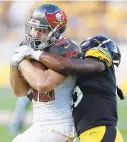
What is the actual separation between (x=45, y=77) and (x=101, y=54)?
0.43m

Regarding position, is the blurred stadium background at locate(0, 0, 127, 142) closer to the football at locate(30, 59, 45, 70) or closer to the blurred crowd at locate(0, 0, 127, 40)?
the blurred crowd at locate(0, 0, 127, 40)

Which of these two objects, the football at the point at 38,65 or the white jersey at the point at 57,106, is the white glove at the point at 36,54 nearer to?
the football at the point at 38,65

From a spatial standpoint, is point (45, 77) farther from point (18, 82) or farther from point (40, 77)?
point (18, 82)

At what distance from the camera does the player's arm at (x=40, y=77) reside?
4141 millimetres

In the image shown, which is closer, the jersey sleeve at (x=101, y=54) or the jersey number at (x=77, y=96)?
the jersey sleeve at (x=101, y=54)

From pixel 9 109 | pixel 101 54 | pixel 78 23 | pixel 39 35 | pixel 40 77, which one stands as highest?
pixel 39 35

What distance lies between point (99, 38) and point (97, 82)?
344 millimetres

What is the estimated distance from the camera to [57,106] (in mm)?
4340

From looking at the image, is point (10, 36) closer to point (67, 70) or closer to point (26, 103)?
point (26, 103)

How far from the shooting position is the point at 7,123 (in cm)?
895

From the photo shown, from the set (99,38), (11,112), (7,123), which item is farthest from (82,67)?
(11,112)

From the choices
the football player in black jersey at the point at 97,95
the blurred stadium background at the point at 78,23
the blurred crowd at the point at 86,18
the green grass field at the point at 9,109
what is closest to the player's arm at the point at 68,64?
the football player in black jersey at the point at 97,95

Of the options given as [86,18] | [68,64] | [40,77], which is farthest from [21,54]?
[86,18]

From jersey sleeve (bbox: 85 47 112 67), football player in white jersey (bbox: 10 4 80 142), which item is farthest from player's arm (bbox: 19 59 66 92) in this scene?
jersey sleeve (bbox: 85 47 112 67)
